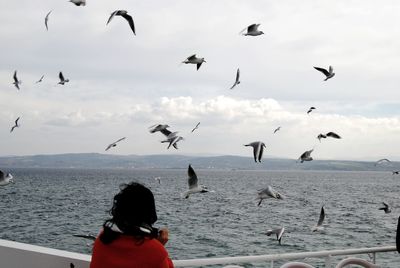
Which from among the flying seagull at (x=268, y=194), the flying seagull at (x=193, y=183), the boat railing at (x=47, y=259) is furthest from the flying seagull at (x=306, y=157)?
the boat railing at (x=47, y=259)

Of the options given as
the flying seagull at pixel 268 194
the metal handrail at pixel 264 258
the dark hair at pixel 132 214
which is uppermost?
the dark hair at pixel 132 214

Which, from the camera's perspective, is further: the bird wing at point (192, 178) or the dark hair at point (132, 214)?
the bird wing at point (192, 178)

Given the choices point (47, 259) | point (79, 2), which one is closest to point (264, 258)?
point (47, 259)

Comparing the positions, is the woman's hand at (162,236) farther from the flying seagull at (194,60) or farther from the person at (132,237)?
the flying seagull at (194,60)

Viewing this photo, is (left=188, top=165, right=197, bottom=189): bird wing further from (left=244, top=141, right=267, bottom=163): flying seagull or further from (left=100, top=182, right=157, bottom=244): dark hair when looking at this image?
(left=100, top=182, right=157, bottom=244): dark hair

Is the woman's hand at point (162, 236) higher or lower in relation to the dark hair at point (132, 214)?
lower

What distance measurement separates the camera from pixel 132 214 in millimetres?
2730

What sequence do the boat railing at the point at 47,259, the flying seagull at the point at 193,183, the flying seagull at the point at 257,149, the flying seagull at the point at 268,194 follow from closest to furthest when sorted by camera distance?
the boat railing at the point at 47,259, the flying seagull at the point at 193,183, the flying seagull at the point at 257,149, the flying seagull at the point at 268,194

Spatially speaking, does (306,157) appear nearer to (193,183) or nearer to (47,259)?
(193,183)

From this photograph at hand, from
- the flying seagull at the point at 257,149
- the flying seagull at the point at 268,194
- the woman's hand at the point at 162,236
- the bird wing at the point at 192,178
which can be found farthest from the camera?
the flying seagull at the point at 268,194

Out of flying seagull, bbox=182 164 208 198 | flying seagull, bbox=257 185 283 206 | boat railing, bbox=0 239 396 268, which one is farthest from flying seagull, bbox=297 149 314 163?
boat railing, bbox=0 239 396 268

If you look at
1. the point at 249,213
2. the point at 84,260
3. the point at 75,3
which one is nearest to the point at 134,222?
the point at 84,260

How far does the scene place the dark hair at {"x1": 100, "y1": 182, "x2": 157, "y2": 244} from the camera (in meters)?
2.67

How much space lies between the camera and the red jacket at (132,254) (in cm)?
261
